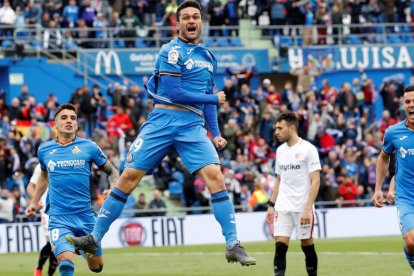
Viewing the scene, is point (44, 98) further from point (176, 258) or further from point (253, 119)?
point (176, 258)

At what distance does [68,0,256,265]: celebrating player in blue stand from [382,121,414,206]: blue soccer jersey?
2533mm

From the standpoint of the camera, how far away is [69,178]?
589 inches

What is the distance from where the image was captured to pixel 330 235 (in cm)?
3209

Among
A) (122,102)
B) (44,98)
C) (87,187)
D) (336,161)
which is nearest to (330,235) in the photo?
(336,161)

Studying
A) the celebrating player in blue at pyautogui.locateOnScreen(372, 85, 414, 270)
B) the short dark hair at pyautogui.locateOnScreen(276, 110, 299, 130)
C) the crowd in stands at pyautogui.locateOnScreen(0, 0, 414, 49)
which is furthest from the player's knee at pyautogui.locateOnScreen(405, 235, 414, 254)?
the crowd in stands at pyautogui.locateOnScreen(0, 0, 414, 49)

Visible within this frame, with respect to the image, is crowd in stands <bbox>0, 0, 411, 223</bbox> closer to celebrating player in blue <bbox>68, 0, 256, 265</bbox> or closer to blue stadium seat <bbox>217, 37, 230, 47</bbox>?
blue stadium seat <bbox>217, 37, 230, 47</bbox>

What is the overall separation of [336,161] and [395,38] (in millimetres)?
10866

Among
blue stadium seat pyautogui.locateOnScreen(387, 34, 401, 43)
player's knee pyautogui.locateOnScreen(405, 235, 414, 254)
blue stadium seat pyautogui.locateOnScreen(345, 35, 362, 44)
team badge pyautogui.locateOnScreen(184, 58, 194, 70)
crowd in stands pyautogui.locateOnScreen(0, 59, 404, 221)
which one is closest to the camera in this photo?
team badge pyautogui.locateOnScreen(184, 58, 194, 70)

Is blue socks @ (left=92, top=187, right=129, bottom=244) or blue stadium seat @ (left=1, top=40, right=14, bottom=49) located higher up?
blue stadium seat @ (left=1, top=40, right=14, bottom=49)

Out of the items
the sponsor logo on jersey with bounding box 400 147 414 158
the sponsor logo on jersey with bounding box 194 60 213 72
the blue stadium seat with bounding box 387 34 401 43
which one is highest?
the sponsor logo on jersey with bounding box 194 60 213 72

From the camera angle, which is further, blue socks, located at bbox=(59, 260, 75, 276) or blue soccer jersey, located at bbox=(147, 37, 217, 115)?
blue socks, located at bbox=(59, 260, 75, 276)

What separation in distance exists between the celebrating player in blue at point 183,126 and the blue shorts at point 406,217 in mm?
2422

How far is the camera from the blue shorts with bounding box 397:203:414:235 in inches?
557

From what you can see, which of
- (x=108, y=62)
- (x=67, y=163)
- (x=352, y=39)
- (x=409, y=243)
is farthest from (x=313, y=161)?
Answer: (x=352, y=39)
